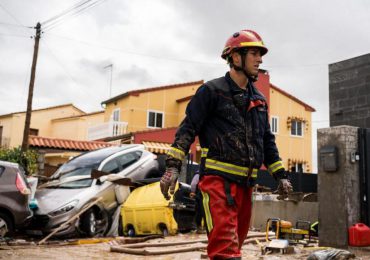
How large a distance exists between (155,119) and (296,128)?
10894 millimetres

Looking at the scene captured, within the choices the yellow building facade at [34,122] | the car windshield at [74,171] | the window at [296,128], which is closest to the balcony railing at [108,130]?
the yellow building facade at [34,122]

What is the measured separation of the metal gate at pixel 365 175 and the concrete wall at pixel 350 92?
3954 millimetres

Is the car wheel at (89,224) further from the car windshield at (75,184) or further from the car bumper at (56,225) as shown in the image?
the car windshield at (75,184)

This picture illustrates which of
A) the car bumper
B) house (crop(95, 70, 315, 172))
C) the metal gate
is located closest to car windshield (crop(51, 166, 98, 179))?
the car bumper

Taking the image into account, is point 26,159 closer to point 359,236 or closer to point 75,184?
point 75,184

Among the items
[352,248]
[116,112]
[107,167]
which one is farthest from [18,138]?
[352,248]

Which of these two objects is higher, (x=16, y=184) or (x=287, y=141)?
(x=287, y=141)

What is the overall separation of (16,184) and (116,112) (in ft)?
81.3

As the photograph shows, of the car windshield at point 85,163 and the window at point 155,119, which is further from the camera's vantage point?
the window at point 155,119

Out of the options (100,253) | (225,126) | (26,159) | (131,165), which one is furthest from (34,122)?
(225,126)

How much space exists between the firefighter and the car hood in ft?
24.8

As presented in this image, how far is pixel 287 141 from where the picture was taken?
1448 inches

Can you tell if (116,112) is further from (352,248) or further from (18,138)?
(352,248)

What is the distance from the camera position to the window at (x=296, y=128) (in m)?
37.5
